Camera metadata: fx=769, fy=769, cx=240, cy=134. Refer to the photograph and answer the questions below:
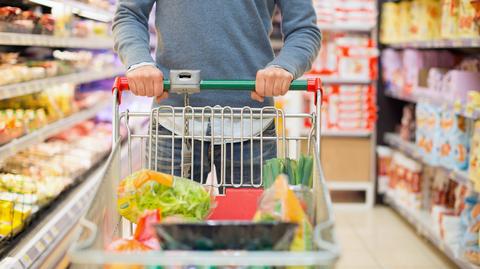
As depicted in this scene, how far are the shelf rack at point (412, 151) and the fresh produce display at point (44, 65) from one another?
217 centimetres

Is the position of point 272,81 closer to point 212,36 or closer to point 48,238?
point 212,36

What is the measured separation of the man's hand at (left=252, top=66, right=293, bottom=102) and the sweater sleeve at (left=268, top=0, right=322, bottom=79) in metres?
0.23

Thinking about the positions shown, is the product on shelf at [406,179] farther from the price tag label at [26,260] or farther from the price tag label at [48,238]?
the price tag label at [26,260]

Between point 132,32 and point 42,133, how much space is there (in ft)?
5.54

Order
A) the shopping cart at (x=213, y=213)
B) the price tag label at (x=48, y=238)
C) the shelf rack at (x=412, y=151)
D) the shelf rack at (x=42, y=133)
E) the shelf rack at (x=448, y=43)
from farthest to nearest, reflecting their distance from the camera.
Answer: the shelf rack at (x=412, y=151), the shelf rack at (x=448, y=43), the shelf rack at (x=42, y=133), the price tag label at (x=48, y=238), the shopping cart at (x=213, y=213)

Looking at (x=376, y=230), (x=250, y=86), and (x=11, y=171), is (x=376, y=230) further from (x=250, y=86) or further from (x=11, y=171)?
(x=250, y=86)

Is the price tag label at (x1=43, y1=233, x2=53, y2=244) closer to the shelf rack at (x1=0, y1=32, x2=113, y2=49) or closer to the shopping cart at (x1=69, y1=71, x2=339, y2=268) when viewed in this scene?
the shelf rack at (x1=0, y1=32, x2=113, y2=49)

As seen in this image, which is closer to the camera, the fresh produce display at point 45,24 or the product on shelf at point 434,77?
the fresh produce display at point 45,24

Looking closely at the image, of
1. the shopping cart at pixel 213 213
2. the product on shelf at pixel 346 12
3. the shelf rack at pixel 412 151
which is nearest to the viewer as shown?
the shopping cart at pixel 213 213

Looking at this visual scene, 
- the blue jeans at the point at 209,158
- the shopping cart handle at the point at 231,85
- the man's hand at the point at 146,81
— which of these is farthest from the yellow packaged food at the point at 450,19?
the man's hand at the point at 146,81

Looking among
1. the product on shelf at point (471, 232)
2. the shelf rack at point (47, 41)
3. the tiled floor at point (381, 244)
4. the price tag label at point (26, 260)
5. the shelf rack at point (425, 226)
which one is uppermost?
the shelf rack at point (47, 41)

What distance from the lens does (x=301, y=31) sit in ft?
7.41

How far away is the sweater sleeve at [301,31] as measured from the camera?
2176 millimetres

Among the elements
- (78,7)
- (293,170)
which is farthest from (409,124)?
(293,170)
